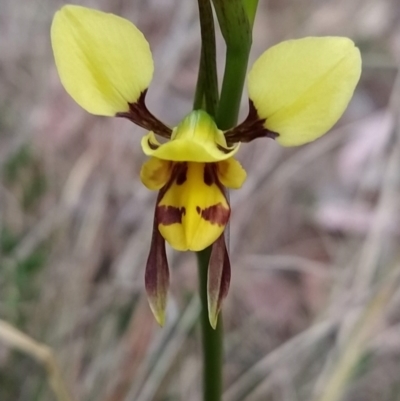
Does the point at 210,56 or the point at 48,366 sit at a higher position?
the point at 210,56

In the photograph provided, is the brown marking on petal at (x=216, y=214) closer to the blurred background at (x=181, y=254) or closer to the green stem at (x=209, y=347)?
the green stem at (x=209, y=347)

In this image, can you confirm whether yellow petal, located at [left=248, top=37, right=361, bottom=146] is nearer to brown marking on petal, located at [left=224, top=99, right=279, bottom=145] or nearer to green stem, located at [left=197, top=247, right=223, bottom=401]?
brown marking on petal, located at [left=224, top=99, right=279, bottom=145]

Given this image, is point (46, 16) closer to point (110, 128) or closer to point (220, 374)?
point (110, 128)

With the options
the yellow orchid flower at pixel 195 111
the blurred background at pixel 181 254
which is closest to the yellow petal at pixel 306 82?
the yellow orchid flower at pixel 195 111

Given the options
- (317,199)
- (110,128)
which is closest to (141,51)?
(110,128)

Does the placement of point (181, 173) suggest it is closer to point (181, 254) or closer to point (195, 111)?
point (195, 111)

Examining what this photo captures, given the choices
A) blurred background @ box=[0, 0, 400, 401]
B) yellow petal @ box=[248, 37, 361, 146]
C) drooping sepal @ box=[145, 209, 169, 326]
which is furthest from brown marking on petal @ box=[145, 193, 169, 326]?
blurred background @ box=[0, 0, 400, 401]
